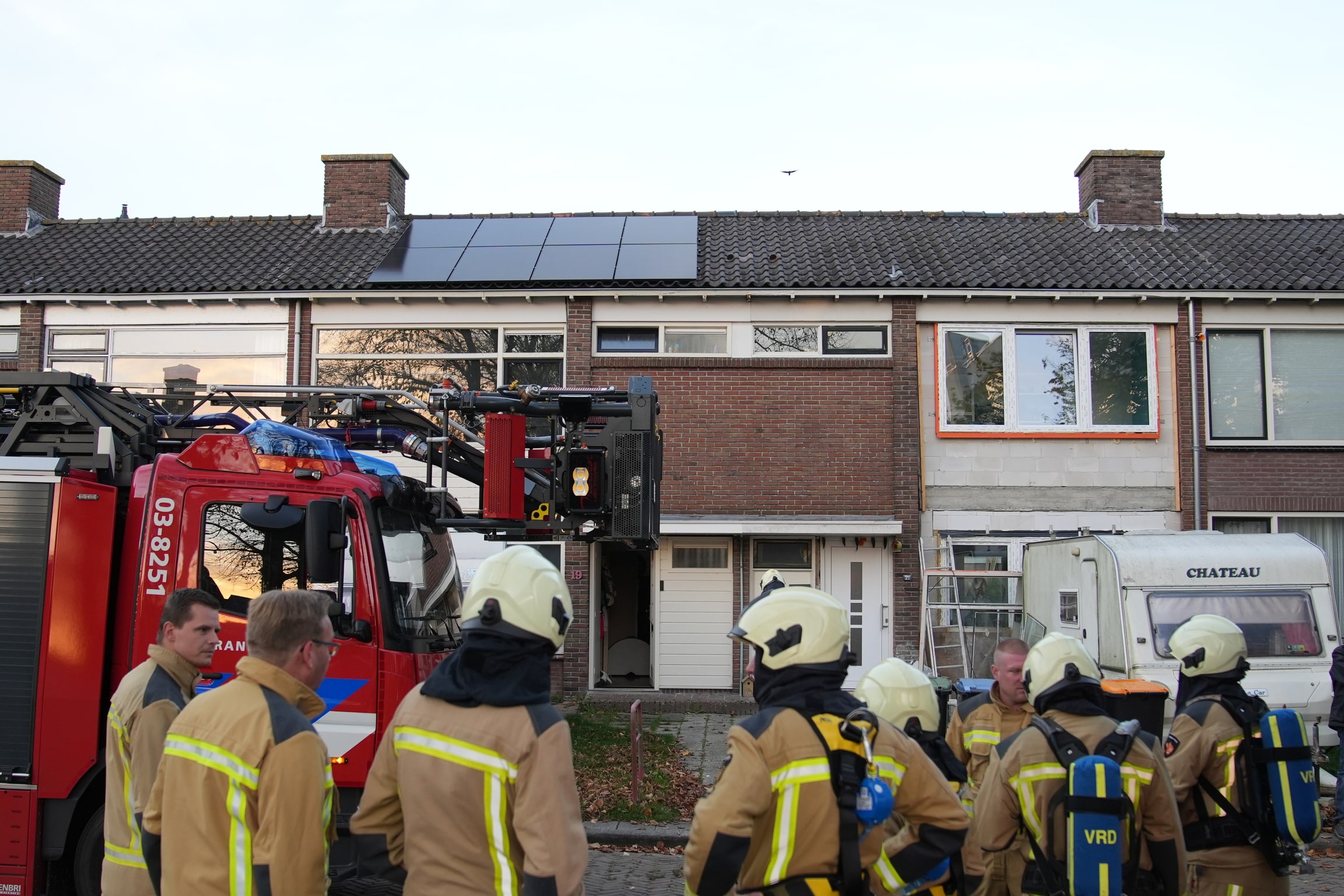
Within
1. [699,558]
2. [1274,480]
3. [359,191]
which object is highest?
[359,191]

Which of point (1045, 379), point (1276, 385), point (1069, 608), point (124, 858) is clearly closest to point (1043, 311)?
point (1045, 379)

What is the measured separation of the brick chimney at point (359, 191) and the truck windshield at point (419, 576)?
1189 centimetres

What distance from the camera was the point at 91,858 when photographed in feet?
18.5

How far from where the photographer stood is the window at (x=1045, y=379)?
49.2ft

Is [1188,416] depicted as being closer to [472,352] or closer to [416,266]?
[472,352]

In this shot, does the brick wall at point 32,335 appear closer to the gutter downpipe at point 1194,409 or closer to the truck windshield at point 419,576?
the truck windshield at point 419,576

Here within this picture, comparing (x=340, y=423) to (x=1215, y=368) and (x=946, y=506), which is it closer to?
(x=946, y=506)

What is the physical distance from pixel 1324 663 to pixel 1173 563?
1.75 metres

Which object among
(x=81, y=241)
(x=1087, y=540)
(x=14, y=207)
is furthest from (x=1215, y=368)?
(x=14, y=207)

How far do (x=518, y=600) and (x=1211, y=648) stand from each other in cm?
327

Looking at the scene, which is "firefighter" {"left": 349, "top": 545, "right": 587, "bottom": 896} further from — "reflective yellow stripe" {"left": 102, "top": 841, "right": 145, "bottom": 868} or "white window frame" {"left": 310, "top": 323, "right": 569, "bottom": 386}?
"white window frame" {"left": 310, "top": 323, "right": 569, "bottom": 386}

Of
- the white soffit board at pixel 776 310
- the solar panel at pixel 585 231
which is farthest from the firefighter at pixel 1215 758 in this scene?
the solar panel at pixel 585 231

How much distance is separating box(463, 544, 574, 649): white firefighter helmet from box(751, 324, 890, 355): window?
39.6 feet

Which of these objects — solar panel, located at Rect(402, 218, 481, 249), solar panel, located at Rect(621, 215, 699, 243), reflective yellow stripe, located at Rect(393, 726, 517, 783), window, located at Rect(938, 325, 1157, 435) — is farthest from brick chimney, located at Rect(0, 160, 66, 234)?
reflective yellow stripe, located at Rect(393, 726, 517, 783)
